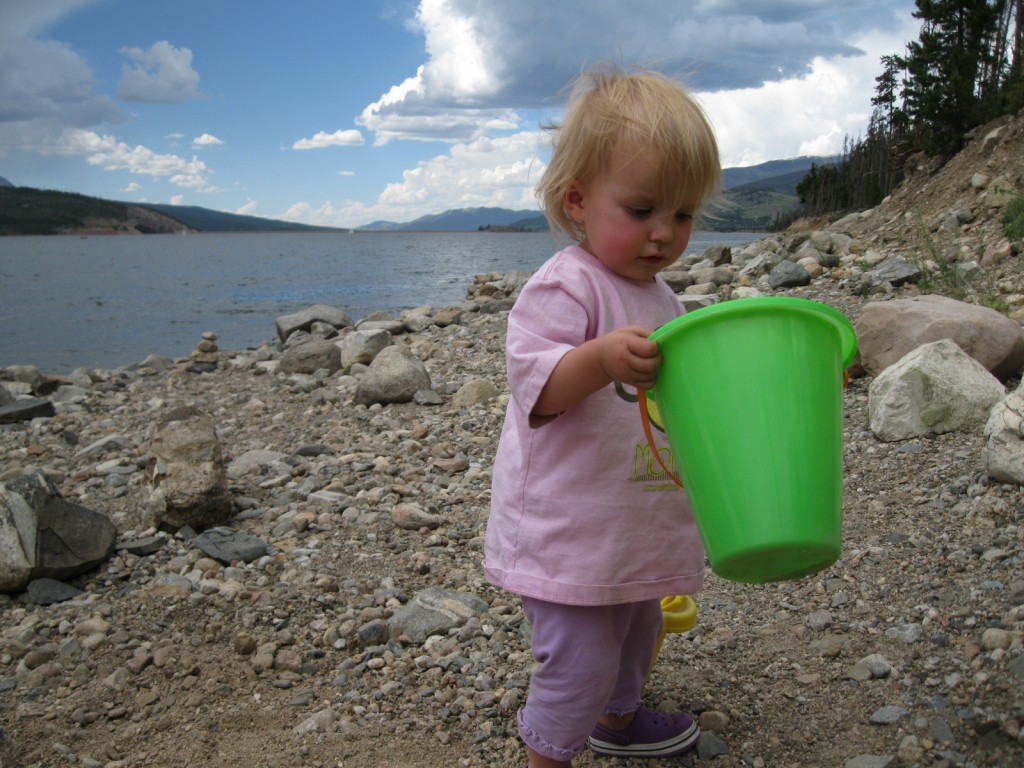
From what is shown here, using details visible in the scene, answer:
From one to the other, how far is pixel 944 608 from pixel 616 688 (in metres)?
0.98

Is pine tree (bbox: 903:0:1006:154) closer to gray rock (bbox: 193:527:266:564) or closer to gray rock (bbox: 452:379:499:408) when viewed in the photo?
gray rock (bbox: 452:379:499:408)

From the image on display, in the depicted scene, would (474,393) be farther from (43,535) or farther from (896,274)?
(896,274)

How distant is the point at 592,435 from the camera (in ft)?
5.88

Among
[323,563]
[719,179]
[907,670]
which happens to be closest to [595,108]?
[719,179]

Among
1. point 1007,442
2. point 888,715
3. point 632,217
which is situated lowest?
point 888,715

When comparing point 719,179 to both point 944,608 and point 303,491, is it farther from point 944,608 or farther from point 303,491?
point 303,491

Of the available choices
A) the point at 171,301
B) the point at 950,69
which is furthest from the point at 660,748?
the point at 171,301

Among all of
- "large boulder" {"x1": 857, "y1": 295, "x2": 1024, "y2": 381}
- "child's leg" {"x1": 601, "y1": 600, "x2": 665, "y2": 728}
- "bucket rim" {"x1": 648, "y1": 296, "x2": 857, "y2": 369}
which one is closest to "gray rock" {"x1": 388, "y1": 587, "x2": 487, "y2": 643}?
"child's leg" {"x1": 601, "y1": 600, "x2": 665, "y2": 728}

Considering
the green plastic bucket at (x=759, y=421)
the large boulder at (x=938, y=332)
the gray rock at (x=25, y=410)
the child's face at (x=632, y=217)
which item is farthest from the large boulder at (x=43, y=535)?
the gray rock at (x=25, y=410)

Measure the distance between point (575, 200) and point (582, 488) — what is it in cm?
61

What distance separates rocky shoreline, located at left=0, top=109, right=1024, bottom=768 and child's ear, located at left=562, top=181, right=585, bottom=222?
1.30m

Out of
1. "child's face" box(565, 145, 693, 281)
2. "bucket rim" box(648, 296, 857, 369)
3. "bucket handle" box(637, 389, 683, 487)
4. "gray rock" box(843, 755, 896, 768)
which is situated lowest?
"gray rock" box(843, 755, 896, 768)

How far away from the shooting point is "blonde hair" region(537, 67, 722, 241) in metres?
1.76

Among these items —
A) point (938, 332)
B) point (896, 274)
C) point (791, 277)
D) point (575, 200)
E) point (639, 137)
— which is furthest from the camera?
point (791, 277)
